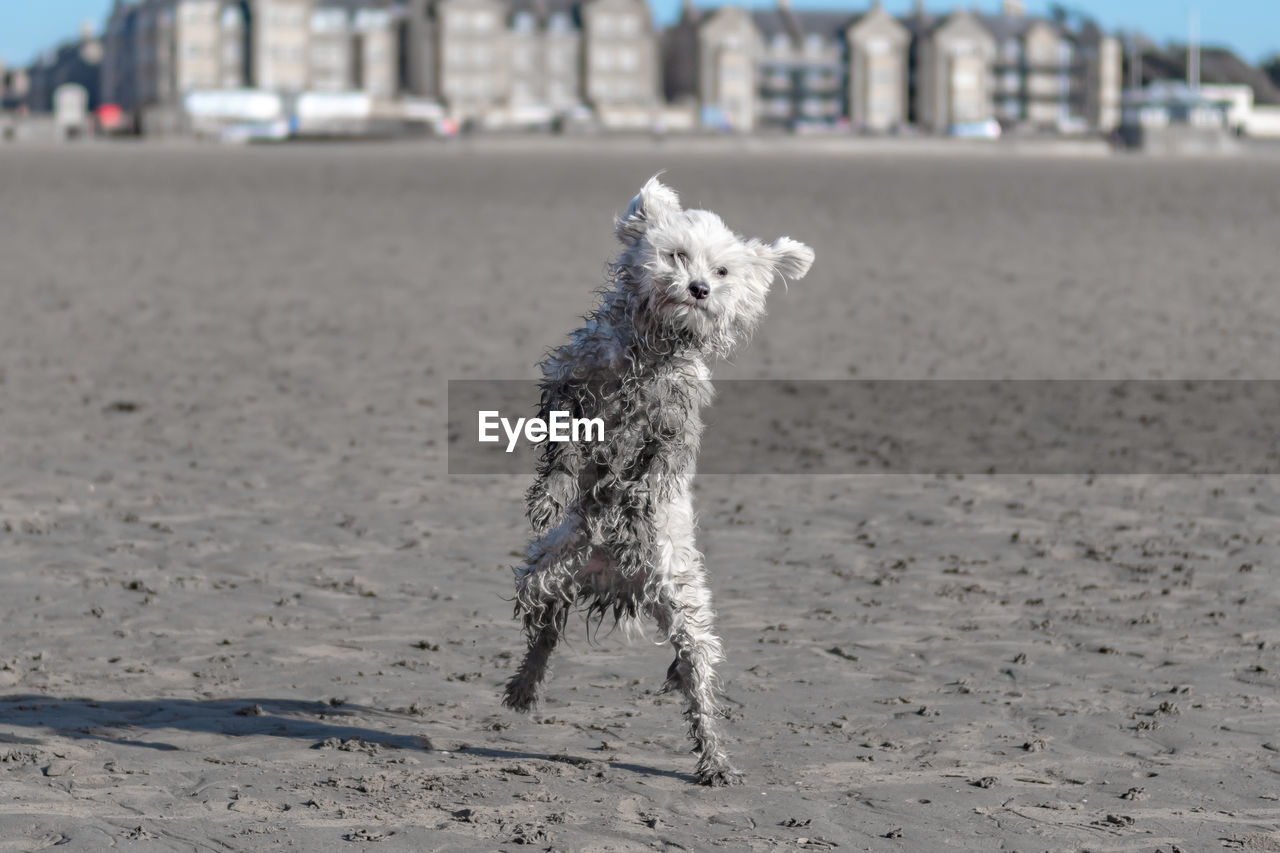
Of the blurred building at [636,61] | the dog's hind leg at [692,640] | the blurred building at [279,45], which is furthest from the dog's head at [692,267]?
the blurred building at [279,45]

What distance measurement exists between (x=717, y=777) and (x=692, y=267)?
173cm

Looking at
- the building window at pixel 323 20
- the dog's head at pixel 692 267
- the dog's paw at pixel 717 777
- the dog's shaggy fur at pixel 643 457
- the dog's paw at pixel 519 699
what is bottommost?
the dog's paw at pixel 717 777

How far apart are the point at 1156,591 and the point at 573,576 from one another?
3844 mm

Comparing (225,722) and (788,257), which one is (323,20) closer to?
(225,722)

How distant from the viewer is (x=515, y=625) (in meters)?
8.05

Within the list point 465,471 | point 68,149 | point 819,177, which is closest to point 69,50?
point 68,149

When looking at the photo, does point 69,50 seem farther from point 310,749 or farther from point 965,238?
point 310,749

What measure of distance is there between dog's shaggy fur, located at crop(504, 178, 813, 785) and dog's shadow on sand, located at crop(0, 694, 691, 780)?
0.56 m

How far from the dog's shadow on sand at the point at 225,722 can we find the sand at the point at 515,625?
2 cm

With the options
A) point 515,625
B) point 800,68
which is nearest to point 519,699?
point 515,625

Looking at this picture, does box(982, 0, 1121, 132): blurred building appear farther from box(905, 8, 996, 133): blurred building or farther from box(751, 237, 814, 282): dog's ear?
box(751, 237, 814, 282): dog's ear

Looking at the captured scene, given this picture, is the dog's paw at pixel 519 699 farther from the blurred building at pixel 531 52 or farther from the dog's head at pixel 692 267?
the blurred building at pixel 531 52

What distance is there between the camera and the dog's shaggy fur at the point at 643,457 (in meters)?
5.53

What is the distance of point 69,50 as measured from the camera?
19712 centimetres
